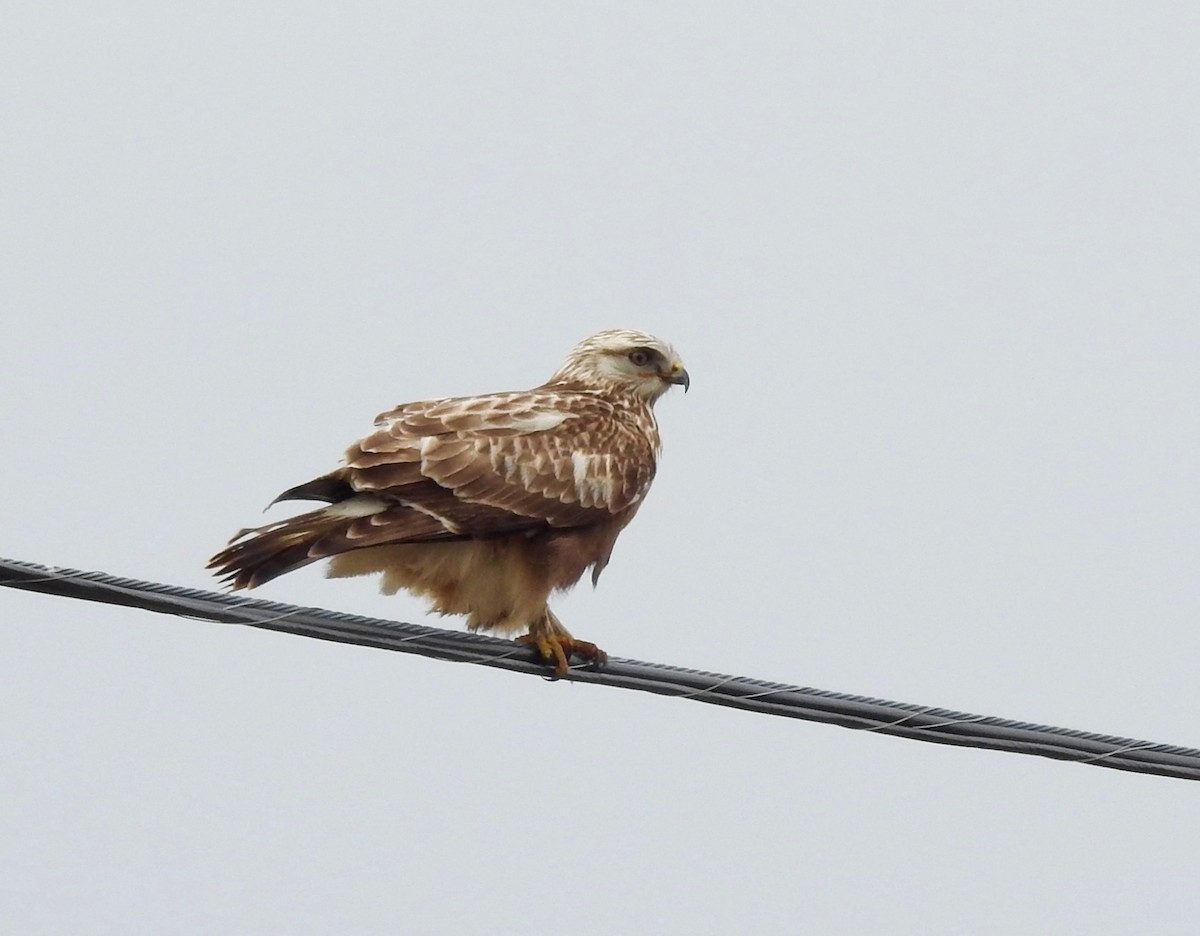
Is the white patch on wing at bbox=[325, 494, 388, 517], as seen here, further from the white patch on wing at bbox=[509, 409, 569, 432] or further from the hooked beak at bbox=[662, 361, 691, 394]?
the hooked beak at bbox=[662, 361, 691, 394]

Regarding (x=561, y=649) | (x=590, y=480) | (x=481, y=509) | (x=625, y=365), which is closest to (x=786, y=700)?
(x=561, y=649)

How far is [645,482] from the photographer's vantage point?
7.71 metres

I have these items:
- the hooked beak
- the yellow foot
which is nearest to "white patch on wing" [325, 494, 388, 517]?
the yellow foot

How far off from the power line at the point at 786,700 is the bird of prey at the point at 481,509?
0.67 meters

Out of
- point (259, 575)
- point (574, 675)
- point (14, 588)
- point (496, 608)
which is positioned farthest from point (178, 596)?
point (496, 608)

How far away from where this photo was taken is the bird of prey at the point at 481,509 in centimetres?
646

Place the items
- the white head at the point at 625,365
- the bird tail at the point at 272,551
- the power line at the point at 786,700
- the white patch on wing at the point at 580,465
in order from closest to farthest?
the power line at the point at 786,700, the bird tail at the point at 272,551, the white patch on wing at the point at 580,465, the white head at the point at 625,365

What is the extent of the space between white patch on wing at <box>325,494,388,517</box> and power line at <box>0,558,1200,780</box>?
0.67 m

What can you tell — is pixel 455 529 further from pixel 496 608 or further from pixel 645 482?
pixel 645 482

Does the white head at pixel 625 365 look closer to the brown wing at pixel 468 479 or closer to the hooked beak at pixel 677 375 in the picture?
the hooked beak at pixel 677 375

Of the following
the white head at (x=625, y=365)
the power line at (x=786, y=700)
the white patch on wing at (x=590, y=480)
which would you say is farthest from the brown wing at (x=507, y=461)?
the power line at (x=786, y=700)

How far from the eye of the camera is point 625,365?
8242 mm

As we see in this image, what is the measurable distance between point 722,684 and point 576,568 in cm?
159

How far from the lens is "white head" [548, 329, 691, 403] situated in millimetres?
8205
